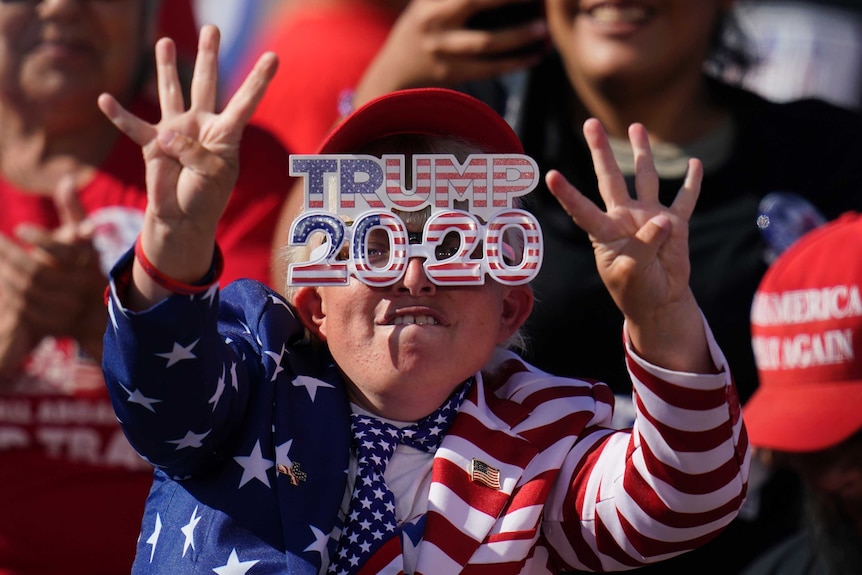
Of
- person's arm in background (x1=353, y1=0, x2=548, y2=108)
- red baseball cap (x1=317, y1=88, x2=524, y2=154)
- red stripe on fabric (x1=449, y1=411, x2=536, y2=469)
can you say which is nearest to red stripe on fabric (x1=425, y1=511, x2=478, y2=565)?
red stripe on fabric (x1=449, y1=411, x2=536, y2=469)

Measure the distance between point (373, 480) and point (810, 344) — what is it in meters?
1.13

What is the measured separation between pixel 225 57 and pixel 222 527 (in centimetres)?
360

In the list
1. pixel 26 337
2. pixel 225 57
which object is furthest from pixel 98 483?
pixel 225 57

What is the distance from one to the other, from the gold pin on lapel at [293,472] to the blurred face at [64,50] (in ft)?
4.91

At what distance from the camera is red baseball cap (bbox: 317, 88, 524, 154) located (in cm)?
186

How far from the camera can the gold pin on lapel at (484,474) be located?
1.77 metres

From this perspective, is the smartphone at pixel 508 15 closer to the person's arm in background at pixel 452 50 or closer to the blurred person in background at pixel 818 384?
the person's arm in background at pixel 452 50

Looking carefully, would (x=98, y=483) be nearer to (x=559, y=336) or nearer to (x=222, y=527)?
(x=559, y=336)

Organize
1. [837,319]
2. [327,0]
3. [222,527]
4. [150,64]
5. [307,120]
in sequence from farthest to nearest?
[327,0] < [307,120] < [150,64] < [837,319] < [222,527]

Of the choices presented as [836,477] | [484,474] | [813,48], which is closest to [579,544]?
[484,474]

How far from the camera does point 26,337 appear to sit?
2744mm

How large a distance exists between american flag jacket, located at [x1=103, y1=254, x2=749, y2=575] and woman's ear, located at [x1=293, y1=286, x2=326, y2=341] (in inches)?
0.9

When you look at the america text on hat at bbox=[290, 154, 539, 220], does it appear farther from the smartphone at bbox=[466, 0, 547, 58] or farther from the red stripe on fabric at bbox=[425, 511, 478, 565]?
the smartphone at bbox=[466, 0, 547, 58]

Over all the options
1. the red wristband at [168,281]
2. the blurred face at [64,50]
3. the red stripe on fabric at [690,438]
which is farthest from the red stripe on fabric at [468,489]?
the blurred face at [64,50]
